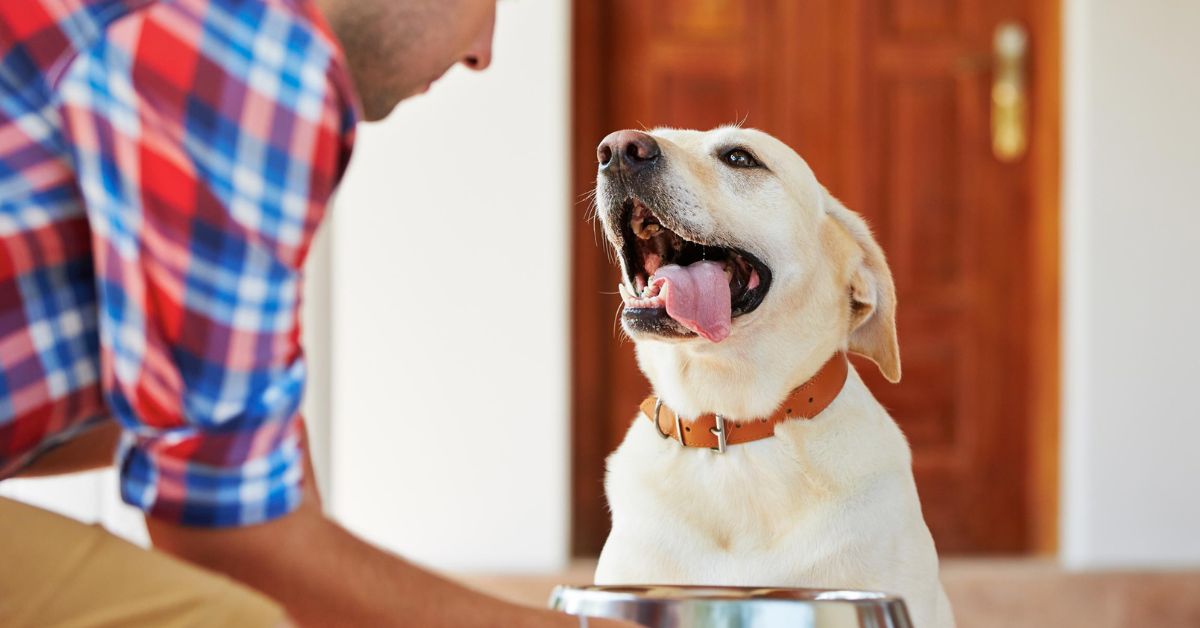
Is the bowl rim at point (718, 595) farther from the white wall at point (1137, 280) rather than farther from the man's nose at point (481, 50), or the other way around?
the white wall at point (1137, 280)

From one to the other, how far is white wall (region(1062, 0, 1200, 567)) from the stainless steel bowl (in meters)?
3.41

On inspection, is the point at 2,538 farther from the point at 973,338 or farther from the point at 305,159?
the point at 973,338

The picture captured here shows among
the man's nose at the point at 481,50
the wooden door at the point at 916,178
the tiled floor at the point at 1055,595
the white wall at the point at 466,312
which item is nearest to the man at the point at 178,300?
the man's nose at the point at 481,50

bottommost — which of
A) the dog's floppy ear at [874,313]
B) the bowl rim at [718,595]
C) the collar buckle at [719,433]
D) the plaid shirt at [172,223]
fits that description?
the collar buckle at [719,433]

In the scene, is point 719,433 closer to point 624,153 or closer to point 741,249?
point 741,249

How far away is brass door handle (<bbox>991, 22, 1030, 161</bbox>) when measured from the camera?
4152 millimetres

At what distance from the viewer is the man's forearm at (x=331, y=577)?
2.71 ft

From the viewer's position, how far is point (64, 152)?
0.80 m

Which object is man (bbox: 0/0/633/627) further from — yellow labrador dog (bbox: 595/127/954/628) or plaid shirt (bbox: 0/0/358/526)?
yellow labrador dog (bbox: 595/127/954/628)

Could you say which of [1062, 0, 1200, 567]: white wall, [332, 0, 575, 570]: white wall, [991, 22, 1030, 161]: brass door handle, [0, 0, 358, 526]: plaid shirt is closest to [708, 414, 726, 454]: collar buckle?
[0, 0, 358, 526]: plaid shirt

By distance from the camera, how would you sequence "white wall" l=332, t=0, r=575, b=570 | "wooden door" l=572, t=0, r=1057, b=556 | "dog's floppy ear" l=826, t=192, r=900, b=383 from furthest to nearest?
"wooden door" l=572, t=0, r=1057, b=556, "white wall" l=332, t=0, r=575, b=570, "dog's floppy ear" l=826, t=192, r=900, b=383

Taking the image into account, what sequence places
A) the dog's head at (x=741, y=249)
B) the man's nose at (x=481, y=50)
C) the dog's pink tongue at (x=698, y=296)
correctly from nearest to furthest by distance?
the man's nose at (x=481, y=50), the dog's pink tongue at (x=698, y=296), the dog's head at (x=741, y=249)

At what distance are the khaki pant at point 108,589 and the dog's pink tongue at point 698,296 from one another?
20.0 inches

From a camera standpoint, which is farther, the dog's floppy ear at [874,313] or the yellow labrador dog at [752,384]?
the dog's floppy ear at [874,313]
